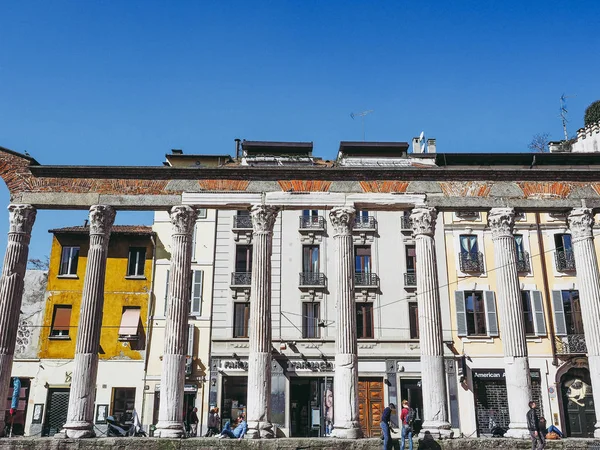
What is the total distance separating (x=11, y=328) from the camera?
19.4 metres

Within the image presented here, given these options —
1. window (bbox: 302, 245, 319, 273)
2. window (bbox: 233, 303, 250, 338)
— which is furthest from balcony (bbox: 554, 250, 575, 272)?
window (bbox: 233, 303, 250, 338)

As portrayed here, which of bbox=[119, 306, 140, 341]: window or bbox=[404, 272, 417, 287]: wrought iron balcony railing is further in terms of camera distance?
bbox=[404, 272, 417, 287]: wrought iron balcony railing

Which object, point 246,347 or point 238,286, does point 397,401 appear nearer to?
point 246,347

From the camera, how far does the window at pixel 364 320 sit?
2962cm

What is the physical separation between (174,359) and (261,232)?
5.13 metres

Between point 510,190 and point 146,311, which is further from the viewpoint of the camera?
point 146,311

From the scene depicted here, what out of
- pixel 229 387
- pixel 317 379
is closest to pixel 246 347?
pixel 229 387

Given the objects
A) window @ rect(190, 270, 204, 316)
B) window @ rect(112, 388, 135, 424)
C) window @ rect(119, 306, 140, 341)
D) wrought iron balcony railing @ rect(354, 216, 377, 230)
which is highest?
wrought iron balcony railing @ rect(354, 216, 377, 230)

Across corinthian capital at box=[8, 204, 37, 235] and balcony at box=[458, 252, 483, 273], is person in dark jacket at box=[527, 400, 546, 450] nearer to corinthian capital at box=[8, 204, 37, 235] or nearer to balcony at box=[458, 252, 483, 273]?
balcony at box=[458, 252, 483, 273]

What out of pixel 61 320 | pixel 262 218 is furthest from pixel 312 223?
pixel 61 320

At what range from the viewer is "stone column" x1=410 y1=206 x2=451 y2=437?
18281mm

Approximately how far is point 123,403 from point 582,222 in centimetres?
2262

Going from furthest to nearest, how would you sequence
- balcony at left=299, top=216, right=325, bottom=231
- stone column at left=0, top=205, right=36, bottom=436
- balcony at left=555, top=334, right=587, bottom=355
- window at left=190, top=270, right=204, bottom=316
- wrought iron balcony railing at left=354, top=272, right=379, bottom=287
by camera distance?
balcony at left=299, top=216, right=325, bottom=231 < wrought iron balcony railing at left=354, top=272, right=379, bottom=287 < window at left=190, top=270, right=204, bottom=316 < balcony at left=555, top=334, right=587, bottom=355 < stone column at left=0, top=205, right=36, bottom=436

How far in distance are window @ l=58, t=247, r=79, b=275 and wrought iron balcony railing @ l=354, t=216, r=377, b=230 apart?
15107 millimetres
